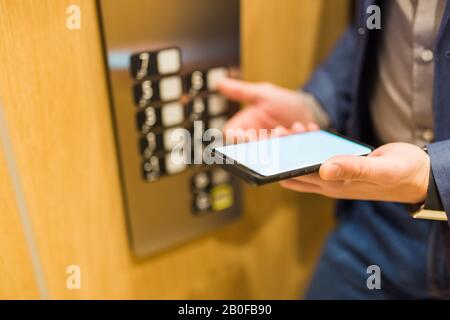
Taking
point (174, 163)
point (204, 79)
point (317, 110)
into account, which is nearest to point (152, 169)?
point (174, 163)

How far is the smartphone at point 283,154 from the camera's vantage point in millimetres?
467

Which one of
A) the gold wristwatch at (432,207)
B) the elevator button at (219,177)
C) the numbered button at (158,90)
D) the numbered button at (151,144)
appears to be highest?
the numbered button at (158,90)

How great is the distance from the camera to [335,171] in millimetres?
452

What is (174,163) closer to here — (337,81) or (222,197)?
(222,197)

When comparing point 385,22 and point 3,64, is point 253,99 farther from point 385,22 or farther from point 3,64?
point 3,64

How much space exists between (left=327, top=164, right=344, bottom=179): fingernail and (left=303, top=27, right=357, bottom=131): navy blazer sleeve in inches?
10.1

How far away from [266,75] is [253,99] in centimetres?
7

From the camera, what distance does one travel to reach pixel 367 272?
2.24 ft

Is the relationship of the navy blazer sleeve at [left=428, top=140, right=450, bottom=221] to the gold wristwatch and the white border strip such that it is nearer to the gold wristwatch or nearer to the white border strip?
the gold wristwatch

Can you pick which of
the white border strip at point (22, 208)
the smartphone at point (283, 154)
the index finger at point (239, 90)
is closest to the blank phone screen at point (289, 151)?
the smartphone at point (283, 154)

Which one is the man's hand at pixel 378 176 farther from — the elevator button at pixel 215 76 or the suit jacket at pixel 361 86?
the elevator button at pixel 215 76

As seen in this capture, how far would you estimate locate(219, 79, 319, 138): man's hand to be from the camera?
642 millimetres

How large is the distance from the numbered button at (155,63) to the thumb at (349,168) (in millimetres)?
240
